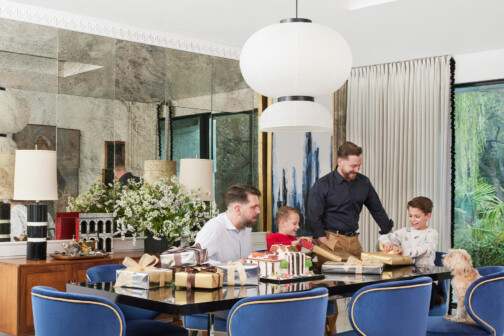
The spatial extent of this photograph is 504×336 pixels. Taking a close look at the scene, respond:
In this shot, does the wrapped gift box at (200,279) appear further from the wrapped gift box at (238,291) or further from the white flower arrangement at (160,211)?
the white flower arrangement at (160,211)

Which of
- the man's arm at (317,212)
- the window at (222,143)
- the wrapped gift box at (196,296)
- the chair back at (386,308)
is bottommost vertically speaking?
the chair back at (386,308)

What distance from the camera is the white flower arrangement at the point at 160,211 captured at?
5637 mm

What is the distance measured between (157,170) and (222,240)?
2.28 m

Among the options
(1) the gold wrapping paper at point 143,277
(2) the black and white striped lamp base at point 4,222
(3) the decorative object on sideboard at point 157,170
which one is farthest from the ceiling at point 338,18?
(1) the gold wrapping paper at point 143,277

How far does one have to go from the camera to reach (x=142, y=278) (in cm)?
327

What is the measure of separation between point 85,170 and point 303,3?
2.25 metres

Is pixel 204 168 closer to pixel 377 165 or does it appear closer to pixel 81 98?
pixel 81 98

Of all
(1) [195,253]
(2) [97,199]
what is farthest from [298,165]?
(1) [195,253]

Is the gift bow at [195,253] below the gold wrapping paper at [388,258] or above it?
above

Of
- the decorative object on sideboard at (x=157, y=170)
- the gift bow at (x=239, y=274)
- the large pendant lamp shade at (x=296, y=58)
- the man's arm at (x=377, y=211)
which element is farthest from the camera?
the decorative object on sideboard at (x=157, y=170)

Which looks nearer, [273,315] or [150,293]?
[273,315]

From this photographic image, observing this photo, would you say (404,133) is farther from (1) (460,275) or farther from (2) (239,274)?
(2) (239,274)

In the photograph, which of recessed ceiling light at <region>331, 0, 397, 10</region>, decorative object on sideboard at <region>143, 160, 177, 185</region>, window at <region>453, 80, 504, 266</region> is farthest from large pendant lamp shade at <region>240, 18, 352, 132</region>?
window at <region>453, 80, 504, 266</region>

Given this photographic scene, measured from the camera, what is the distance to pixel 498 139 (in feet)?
24.0
